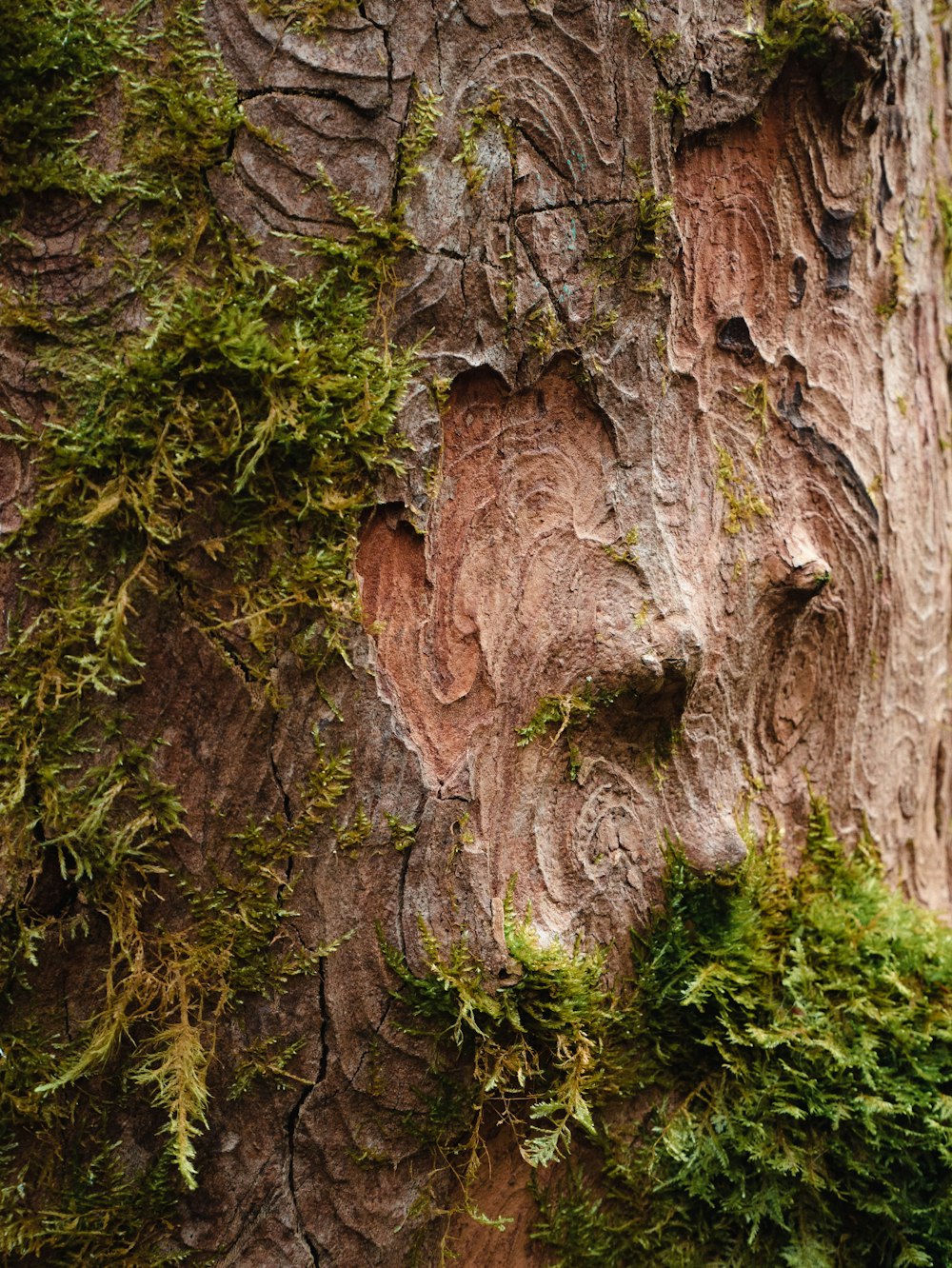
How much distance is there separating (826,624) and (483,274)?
3.86 ft

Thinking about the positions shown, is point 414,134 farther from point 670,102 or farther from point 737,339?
A: point 737,339

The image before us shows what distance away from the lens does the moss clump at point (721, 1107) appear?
1.82 metres

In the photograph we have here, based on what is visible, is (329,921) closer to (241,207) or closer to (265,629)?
(265,629)

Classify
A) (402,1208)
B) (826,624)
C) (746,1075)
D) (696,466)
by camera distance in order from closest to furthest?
(402,1208)
(746,1075)
(696,466)
(826,624)

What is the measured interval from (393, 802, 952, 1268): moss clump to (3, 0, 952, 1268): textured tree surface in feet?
0.34

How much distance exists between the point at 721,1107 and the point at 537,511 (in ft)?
4.15

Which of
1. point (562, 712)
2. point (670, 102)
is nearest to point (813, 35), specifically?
point (670, 102)

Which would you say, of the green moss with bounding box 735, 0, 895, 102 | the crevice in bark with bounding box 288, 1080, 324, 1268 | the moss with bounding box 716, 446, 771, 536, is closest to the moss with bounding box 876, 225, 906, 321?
the green moss with bounding box 735, 0, 895, 102

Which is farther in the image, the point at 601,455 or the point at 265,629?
the point at 601,455

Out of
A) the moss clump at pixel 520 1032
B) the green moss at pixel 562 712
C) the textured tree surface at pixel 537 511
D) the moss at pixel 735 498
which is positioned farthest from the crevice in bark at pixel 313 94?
the moss clump at pixel 520 1032

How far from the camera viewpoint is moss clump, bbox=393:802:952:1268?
5.97 feet

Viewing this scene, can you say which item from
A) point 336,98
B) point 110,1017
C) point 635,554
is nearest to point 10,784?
point 110,1017

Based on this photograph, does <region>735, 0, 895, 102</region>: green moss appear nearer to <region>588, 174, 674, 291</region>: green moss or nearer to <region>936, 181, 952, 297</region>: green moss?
<region>588, 174, 674, 291</region>: green moss

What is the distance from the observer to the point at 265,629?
1.68m
